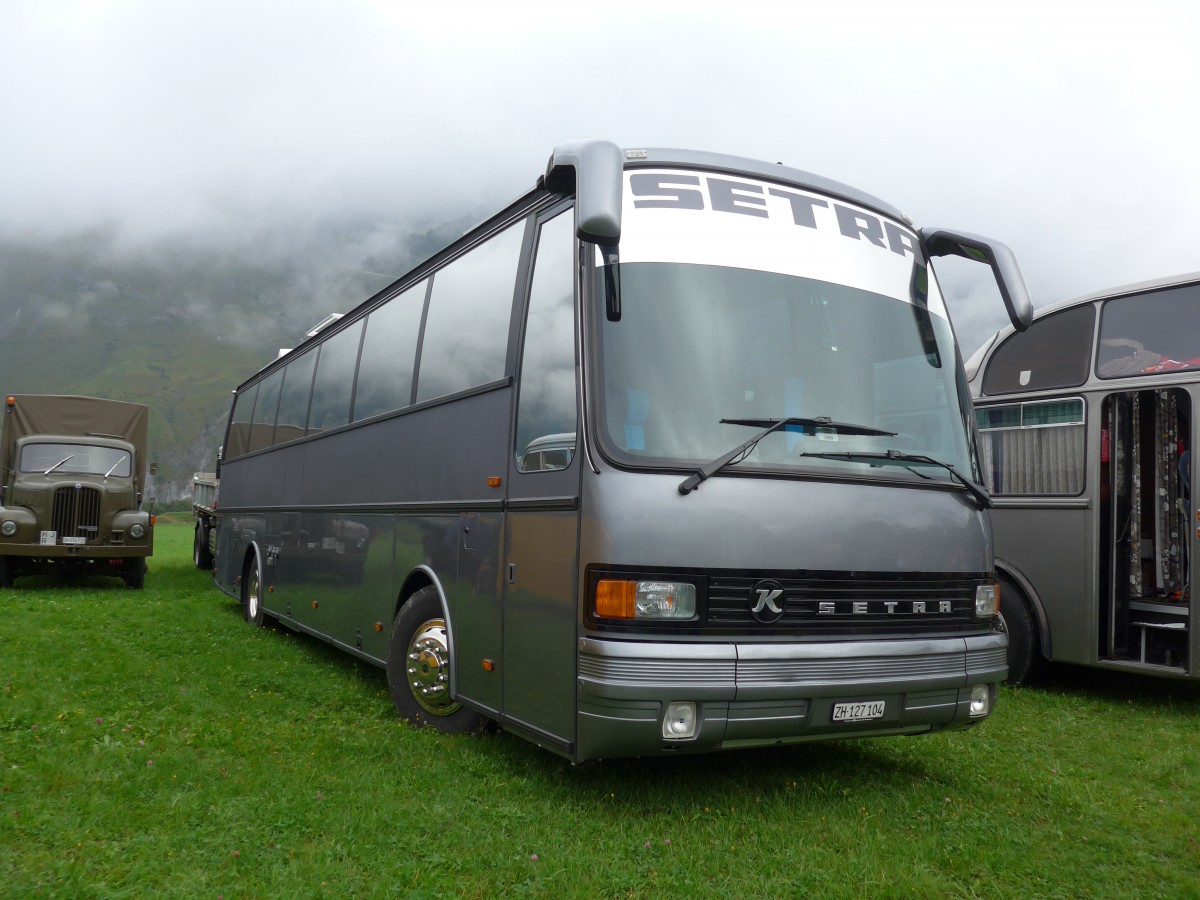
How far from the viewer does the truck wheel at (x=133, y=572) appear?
16328mm

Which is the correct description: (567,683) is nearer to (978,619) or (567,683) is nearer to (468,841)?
(468,841)

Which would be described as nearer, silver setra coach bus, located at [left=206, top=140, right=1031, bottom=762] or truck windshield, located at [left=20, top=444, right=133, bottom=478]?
silver setra coach bus, located at [left=206, top=140, right=1031, bottom=762]

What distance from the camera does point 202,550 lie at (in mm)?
21750

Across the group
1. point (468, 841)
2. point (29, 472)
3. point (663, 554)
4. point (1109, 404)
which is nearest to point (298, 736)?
point (468, 841)

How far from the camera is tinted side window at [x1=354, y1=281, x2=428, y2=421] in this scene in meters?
7.26

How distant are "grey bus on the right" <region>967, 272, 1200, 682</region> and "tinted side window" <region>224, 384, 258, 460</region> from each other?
9.12 meters

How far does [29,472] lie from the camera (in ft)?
53.3

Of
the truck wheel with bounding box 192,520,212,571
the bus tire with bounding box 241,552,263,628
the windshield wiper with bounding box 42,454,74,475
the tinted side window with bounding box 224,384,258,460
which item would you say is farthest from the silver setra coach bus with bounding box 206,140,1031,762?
the truck wheel with bounding box 192,520,212,571

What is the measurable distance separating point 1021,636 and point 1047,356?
242 cm

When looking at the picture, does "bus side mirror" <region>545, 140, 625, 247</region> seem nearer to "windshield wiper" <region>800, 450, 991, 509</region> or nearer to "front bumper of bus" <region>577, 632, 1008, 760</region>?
"windshield wiper" <region>800, 450, 991, 509</region>

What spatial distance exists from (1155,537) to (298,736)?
22.3ft

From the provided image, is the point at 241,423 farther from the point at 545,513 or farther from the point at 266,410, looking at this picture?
the point at 545,513

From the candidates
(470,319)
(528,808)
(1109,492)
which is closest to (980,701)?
(528,808)

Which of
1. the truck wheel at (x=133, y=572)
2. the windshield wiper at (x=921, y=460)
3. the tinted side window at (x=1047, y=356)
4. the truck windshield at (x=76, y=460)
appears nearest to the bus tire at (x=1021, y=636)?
the tinted side window at (x=1047, y=356)
